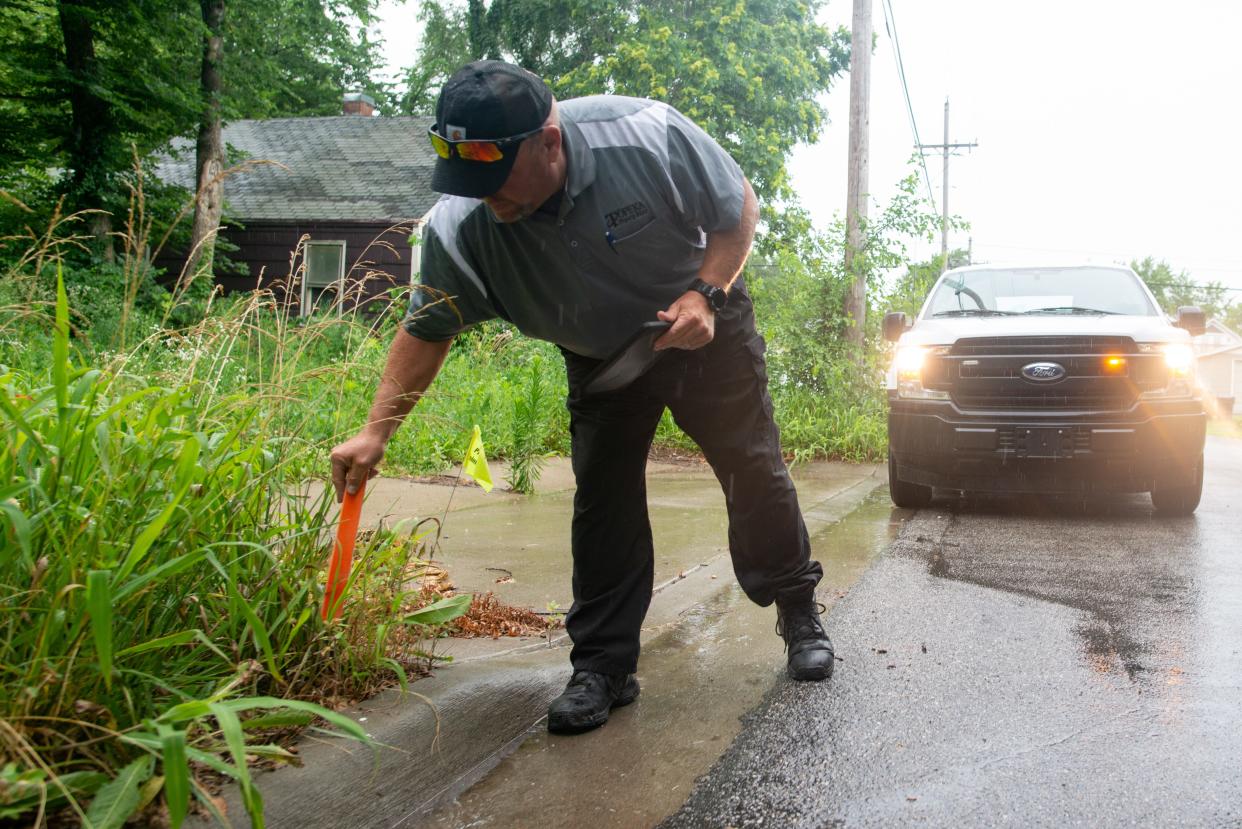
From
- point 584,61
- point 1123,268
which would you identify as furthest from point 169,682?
point 584,61

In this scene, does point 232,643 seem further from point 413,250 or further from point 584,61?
point 584,61

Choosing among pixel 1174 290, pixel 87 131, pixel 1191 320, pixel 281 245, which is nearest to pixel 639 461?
pixel 1191 320

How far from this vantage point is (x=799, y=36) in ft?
80.0

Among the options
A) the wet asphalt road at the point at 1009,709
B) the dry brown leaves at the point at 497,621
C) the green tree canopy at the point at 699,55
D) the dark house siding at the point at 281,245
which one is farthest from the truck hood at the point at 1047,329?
Answer: the dark house siding at the point at 281,245

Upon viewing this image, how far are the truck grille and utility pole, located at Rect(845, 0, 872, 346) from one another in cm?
498

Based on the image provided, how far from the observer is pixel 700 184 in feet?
9.57

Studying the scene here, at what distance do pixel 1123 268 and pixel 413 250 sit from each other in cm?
1441

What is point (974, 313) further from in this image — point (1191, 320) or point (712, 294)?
point (712, 294)

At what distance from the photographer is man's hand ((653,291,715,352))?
2.74 m

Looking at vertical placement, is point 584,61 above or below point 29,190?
above

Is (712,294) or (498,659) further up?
(712,294)

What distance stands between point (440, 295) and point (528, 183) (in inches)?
16.0

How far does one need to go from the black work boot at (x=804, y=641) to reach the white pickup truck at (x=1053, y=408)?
3.67 meters

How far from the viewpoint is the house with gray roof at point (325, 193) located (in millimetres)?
22109
